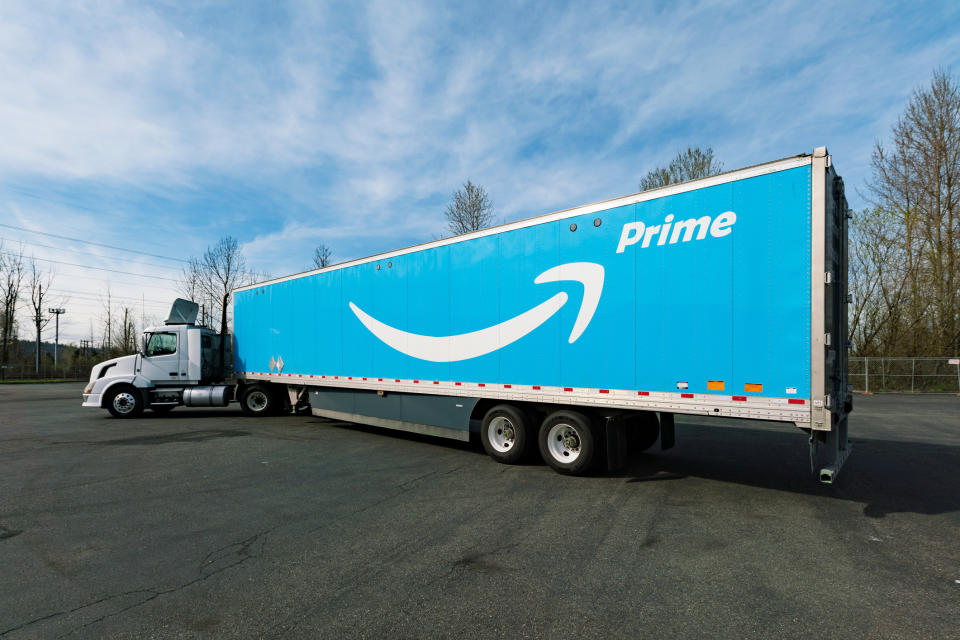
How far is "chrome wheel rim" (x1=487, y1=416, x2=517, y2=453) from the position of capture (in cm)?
817

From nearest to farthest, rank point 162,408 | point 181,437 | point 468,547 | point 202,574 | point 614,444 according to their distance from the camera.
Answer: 1. point 202,574
2. point 468,547
3. point 614,444
4. point 181,437
5. point 162,408

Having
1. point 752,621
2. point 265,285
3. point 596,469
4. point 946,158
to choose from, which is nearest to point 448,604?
point 752,621

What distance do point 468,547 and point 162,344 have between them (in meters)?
13.9

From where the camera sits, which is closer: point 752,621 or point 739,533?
point 752,621

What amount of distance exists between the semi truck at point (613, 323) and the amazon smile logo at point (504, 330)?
0.02m

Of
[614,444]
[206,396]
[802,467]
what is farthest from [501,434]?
[206,396]

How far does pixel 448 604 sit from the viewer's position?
3500 millimetres

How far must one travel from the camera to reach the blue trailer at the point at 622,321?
17.9 ft

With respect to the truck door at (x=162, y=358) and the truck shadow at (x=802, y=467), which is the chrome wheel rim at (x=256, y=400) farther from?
the truck shadow at (x=802, y=467)

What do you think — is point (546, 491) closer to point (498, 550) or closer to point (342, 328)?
point (498, 550)

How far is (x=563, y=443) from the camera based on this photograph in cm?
751

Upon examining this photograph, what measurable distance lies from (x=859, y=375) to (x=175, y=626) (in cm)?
3173

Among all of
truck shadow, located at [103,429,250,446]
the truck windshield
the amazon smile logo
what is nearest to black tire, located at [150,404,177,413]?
the truck windshield

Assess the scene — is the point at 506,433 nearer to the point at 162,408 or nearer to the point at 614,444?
the point at 614,444
